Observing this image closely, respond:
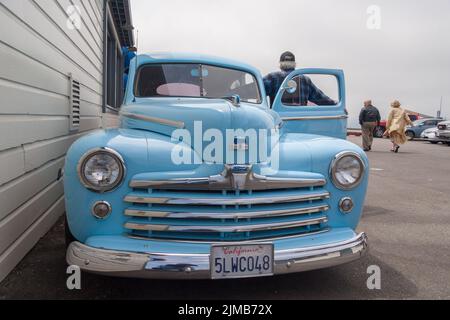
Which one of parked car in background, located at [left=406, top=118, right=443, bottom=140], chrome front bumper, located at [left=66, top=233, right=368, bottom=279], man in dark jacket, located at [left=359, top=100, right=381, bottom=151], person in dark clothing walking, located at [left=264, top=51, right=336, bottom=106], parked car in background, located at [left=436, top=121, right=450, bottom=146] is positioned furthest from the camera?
parked car in background, located at [left=406, top=118, right=443, bottom=140]

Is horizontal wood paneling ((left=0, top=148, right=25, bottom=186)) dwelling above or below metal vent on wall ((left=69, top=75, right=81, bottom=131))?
below

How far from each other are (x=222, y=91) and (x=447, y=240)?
2.56 metres

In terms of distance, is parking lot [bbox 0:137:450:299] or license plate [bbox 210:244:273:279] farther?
parking lot [bbox 0:137:450:299]

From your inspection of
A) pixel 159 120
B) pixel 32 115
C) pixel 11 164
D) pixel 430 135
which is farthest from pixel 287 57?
pixel 430 135

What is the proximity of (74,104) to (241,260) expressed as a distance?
3.63 m

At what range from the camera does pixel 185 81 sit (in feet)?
12.1

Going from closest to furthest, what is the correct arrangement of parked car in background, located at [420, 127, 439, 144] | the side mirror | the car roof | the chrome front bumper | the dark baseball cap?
the chrome front bumper < the side mirror < the car roof < the dark baseball cap < parked car in background, located at [420, 127, 439, 144]

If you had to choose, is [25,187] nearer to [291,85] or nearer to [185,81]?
[185,81]

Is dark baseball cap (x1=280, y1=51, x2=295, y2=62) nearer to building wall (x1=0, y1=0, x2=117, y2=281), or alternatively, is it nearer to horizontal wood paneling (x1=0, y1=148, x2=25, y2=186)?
building wall (x1=0, y1=0, x2=117, y2=281)

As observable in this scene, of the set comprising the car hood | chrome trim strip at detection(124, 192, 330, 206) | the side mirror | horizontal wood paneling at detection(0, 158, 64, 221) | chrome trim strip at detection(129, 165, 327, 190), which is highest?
the side mirror

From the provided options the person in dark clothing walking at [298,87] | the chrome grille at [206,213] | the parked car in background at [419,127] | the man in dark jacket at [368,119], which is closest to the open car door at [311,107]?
the person in dark clothing walking at [298,87]

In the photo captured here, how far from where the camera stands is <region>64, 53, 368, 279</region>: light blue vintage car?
2.27 metres

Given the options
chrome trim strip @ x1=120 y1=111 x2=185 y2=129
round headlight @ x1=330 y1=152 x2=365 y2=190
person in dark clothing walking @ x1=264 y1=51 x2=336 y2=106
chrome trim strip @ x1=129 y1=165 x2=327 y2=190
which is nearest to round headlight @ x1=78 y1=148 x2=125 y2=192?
chrome trim strip @ x1=129 y1=165 x2=327 y2=190

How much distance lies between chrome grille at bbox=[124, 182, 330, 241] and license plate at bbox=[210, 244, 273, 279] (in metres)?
0.14
